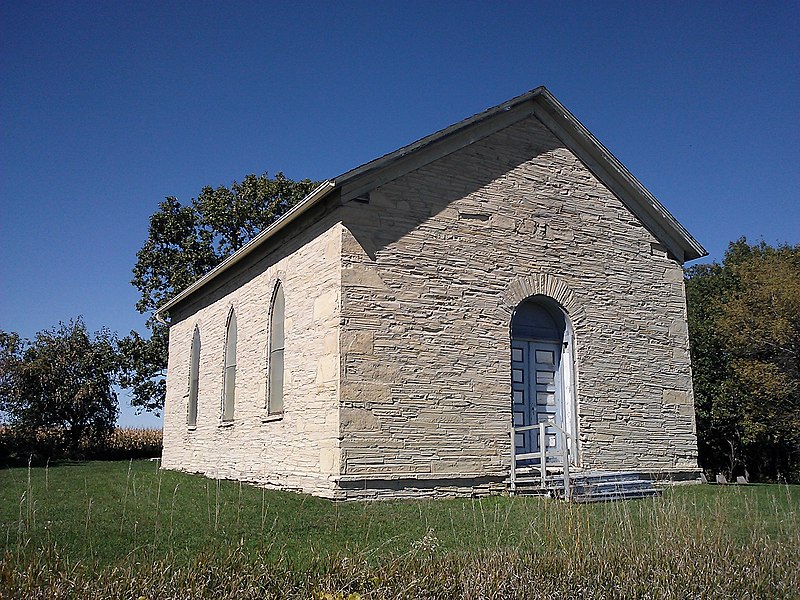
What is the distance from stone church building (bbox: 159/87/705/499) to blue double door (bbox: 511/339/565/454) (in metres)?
0.04

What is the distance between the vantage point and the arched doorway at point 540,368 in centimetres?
1534

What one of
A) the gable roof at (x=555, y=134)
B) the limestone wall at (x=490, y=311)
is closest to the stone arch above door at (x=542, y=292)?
the limestone wall at (x=490, y=311)

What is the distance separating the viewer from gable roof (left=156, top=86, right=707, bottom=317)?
45.4 feet

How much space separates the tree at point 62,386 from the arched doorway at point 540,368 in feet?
80.1

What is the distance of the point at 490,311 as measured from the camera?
48.3 ft

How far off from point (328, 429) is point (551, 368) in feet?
16.0

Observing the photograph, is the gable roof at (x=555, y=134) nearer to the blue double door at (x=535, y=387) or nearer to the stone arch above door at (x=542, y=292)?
the stone arch above door at (x=542, y=292)

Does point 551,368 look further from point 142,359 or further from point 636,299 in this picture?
point 142,359

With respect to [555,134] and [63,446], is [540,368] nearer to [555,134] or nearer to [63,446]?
[555,134]

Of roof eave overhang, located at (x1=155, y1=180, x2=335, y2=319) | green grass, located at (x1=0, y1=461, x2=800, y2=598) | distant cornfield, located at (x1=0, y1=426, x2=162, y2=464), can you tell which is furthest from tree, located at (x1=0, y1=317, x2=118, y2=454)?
green grass, located at (x1=0, y1=461, x2=800, y2=598)

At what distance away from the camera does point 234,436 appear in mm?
18078

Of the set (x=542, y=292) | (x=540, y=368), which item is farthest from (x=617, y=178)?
(x=540, y=368)

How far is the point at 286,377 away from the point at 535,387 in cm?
477

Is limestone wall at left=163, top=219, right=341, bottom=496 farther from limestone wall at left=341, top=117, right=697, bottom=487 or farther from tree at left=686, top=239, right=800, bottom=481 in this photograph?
tree at left=686, top=239, right=800, bottom=481
